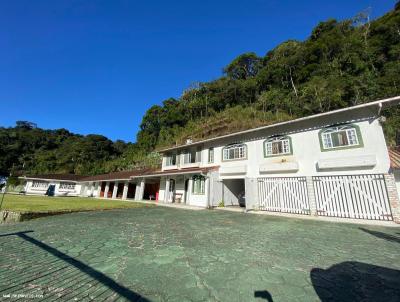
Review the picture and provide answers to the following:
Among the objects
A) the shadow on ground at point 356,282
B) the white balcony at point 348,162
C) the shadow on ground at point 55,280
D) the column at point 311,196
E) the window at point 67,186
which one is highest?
the white balcony at point 348,162

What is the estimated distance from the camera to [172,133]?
4922cm

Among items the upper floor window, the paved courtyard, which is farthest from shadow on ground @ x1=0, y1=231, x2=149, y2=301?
the upper floor window

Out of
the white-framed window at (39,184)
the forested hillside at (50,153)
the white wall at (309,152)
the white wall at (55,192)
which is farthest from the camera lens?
the forested hillside at (50,153)

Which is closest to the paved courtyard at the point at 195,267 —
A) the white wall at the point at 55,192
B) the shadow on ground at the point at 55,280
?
the shadow on ground at the point at 55,280

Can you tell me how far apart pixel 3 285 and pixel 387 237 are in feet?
35.5

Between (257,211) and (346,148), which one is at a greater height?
(346,148)

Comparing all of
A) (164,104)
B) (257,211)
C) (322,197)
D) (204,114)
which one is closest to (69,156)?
(164,104)

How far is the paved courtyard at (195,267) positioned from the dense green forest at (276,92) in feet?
71.8

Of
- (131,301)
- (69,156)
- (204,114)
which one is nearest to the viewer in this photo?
(131,301)

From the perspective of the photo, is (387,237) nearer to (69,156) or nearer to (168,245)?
(168,245)

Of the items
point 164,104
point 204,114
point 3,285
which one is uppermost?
point 164,104

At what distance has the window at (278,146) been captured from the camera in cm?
1419

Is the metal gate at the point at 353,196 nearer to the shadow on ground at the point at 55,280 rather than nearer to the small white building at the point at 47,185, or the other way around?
the shadow on ground at the point at 55,280

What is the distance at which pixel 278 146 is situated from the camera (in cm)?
1472
